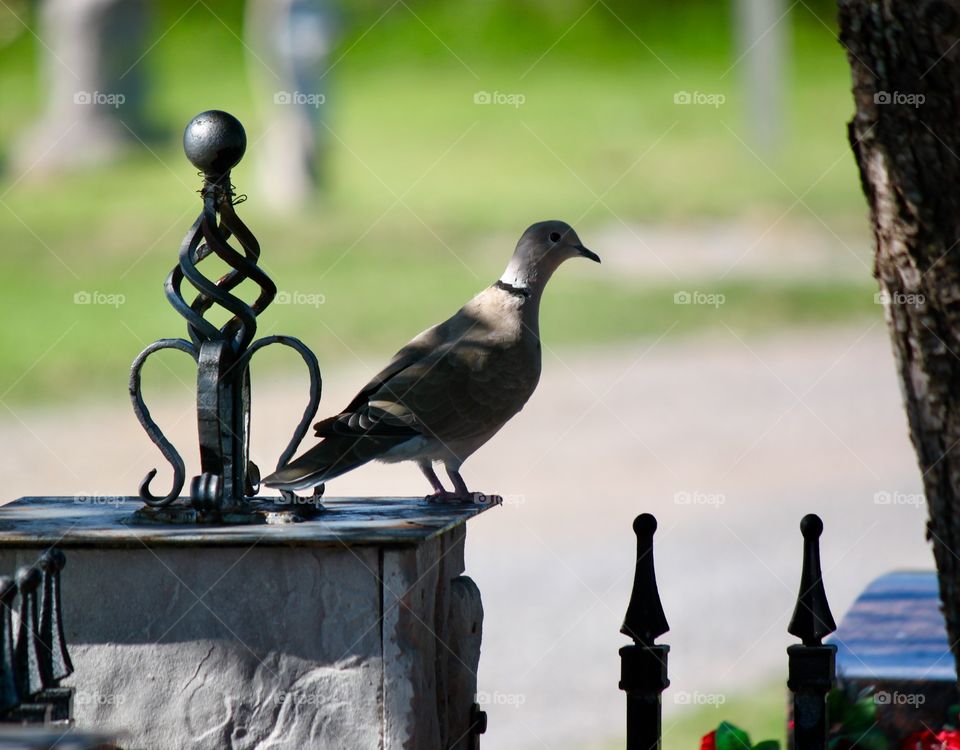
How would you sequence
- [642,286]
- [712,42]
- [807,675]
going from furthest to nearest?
[712,42] → [642,286] → [807,675]

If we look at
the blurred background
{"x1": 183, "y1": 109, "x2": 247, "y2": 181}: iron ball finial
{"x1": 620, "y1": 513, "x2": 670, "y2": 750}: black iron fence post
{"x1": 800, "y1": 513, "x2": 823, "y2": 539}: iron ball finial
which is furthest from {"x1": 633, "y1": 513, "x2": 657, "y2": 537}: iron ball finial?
the blurred background

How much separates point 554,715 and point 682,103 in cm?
1549

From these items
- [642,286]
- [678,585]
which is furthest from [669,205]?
[678,585]

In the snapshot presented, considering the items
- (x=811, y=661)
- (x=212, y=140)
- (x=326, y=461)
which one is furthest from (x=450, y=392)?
(x=811, y=661)

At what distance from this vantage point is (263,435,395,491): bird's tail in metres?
3.12

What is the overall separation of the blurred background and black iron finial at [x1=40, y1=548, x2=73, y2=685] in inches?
130

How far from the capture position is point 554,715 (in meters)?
5.76

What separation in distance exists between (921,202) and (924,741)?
4.74ft

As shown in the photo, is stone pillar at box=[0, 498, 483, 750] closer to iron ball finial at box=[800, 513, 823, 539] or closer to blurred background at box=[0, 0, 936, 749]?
iron ball finial at box=[800, 513, 823, 539]

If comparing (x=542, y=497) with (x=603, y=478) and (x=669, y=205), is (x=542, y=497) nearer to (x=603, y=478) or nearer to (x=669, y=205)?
(x=603, y=478)

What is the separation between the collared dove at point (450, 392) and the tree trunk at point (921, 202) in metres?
0.89

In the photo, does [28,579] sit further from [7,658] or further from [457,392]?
[457,392]

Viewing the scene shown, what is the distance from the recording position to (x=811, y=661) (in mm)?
2988

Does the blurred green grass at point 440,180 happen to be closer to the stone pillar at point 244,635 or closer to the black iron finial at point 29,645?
the stone pillar at point 244,635
